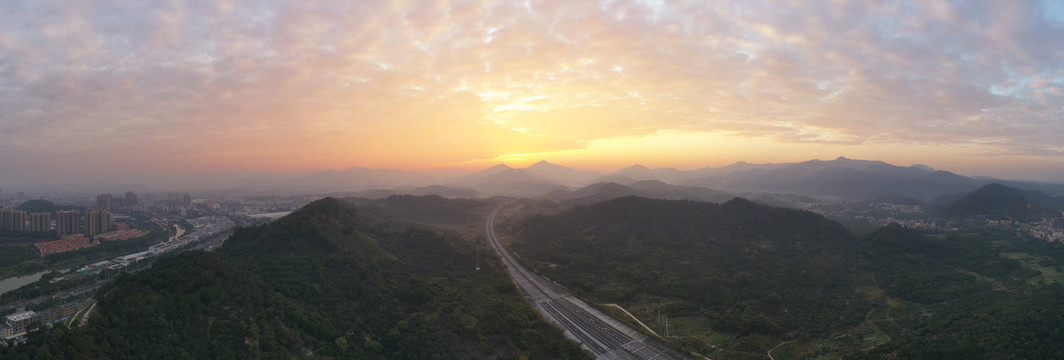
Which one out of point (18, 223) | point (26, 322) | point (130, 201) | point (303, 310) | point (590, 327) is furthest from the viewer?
point (130, 201)

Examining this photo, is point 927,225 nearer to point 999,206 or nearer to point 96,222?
point 999,206

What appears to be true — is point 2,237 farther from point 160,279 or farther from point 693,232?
point 693,232

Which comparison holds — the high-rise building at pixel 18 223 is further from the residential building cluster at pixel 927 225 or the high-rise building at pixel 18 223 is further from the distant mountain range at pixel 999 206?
the distant mountain range at pixel 999 206

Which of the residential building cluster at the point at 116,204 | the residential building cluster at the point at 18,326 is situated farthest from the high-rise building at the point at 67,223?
the residential building cluster at the point at 18,326

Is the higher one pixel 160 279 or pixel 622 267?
pixel 160 279

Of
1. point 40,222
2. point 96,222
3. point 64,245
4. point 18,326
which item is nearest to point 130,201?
point 40,222

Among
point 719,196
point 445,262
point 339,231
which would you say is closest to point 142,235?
point 339,231
